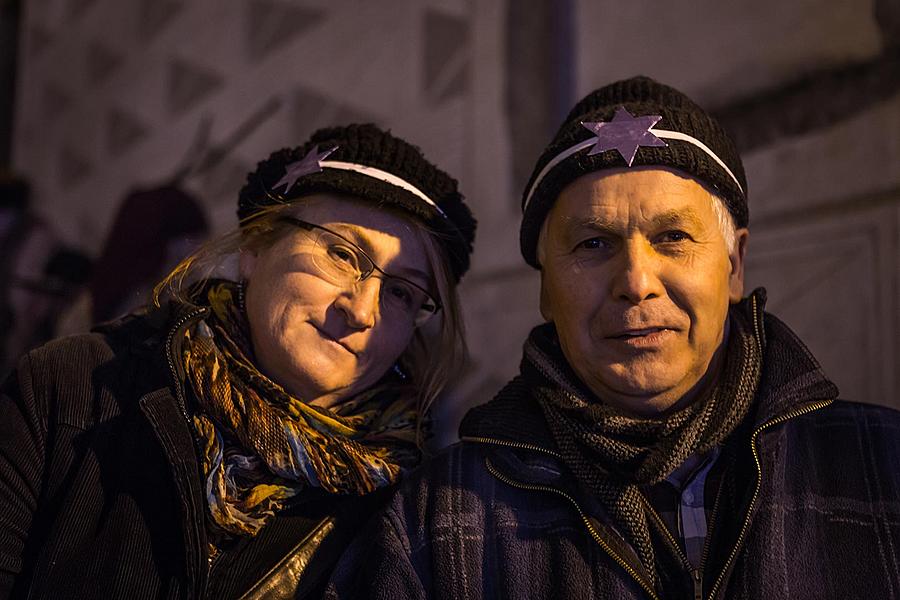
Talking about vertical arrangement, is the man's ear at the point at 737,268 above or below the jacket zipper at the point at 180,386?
above

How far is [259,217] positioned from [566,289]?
2.58 feet

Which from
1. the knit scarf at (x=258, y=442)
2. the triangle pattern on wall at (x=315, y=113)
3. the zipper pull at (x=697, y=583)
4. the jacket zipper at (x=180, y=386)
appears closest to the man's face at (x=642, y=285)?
the zipper pull at (x=697, y=583)

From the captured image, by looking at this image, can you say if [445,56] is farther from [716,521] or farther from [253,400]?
[716,521]

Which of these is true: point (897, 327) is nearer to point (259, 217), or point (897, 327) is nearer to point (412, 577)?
point (412, 577)

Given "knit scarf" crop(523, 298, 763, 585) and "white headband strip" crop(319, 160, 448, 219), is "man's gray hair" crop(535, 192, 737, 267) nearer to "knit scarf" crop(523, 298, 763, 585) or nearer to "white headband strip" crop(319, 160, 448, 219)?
"knit scarf" crop(523, 298, 763, 585)

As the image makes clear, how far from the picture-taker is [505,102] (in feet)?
11.4

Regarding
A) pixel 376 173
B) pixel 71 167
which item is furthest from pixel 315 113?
pixel 71 167

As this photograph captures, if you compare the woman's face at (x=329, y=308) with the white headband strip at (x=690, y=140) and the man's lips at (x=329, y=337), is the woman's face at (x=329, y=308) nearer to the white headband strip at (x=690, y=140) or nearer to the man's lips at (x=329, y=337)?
the man's lips at (x=329, y=337)

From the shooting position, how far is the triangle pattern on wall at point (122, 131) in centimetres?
589

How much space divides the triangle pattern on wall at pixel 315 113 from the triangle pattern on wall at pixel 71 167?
2449 millimetres

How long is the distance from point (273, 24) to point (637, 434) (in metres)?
4.05

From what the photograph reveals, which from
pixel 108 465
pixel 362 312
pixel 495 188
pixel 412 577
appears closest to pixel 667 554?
pixel 412 577

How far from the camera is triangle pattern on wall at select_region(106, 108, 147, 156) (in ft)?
19.3

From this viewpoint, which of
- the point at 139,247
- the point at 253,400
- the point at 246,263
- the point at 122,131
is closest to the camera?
the point at 253,400
